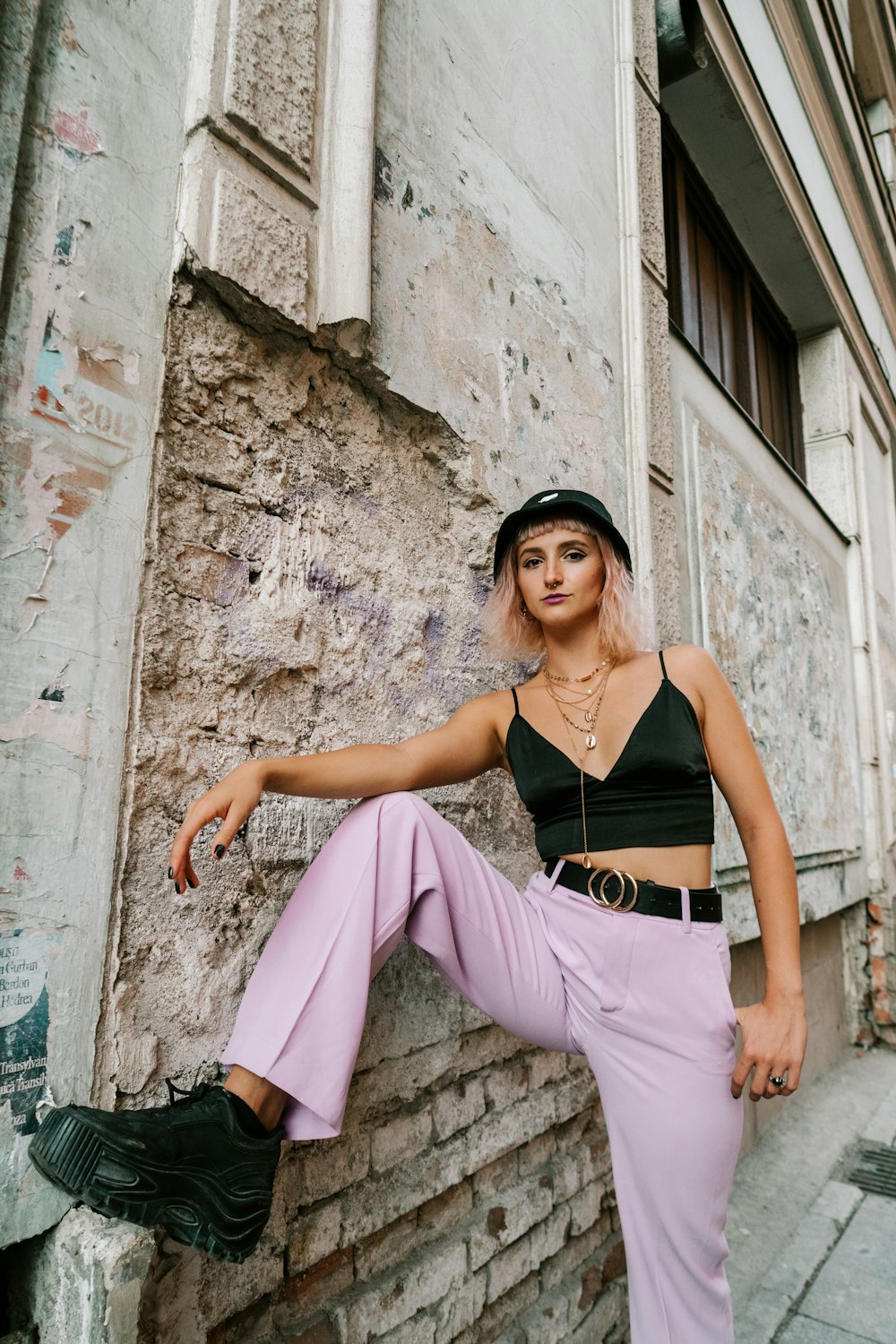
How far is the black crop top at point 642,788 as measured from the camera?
Answer: 5.46 feet

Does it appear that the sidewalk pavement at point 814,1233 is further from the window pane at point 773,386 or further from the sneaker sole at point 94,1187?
the window pane at point 773,386

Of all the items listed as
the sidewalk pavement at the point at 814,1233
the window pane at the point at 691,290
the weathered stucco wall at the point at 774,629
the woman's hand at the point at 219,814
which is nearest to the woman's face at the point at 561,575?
the woman's hand at the point at 219,814

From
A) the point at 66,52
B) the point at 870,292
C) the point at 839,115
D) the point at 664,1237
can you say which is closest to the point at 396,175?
the point at 66,52

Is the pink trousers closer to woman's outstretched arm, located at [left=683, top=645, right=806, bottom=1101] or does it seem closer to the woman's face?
woman's outstretched arm, located at [left=683, top=645, right=806, bottom=1101]

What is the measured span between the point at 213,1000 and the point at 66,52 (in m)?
1.61

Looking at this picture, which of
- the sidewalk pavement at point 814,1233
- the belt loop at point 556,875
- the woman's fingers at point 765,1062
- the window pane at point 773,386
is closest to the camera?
the woman's fingers at point 765,1062

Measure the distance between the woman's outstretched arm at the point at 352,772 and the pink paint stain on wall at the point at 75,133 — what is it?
3.47 ft

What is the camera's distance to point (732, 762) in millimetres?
1733

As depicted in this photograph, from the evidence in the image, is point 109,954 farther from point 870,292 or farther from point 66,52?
point 870,292

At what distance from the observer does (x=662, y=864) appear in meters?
1.64

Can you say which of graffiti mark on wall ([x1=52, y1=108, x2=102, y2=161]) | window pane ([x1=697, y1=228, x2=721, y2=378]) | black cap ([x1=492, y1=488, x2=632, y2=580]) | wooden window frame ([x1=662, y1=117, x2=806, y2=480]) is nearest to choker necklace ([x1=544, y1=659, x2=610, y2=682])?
black cap ([x1=492, y1=488, x2=632, y2=580])

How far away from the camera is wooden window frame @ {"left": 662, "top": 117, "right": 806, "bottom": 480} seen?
418cm

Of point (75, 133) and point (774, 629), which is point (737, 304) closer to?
point (774, 629)

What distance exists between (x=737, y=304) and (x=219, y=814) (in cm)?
519
